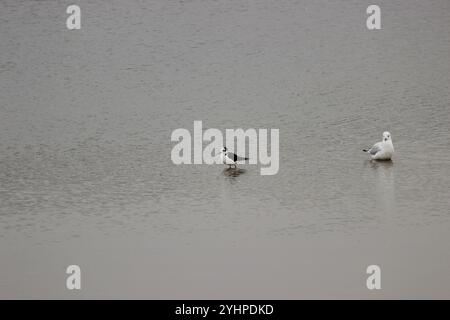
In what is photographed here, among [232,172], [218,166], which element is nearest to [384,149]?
[232,172]

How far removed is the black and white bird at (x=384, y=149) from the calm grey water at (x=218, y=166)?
0.62ft

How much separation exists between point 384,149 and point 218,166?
2706 millimetres

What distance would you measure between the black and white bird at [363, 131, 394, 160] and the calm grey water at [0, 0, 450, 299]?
189 mm

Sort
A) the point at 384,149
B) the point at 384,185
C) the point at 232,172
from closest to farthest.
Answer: the point at 384,185 < the point at 232,172 < the point at 384,149

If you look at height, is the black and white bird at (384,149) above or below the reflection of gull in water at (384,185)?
above

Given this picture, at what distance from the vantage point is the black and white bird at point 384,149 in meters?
13.8

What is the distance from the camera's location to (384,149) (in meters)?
13.8

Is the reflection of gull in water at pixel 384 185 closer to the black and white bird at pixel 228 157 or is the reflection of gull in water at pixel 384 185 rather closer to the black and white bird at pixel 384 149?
the black and white bird at pixel 384 149

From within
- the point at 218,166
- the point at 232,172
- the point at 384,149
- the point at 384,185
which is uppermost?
the point at 384,149

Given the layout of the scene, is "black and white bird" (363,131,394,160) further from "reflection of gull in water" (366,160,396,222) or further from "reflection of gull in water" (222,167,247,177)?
"reflection of gull in water" (222,167,247,177)

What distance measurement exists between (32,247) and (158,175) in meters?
3.16

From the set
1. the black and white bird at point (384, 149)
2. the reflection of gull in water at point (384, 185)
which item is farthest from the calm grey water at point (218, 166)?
the black and white bird at point (384, 149)

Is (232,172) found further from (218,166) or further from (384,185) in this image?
(384,185)

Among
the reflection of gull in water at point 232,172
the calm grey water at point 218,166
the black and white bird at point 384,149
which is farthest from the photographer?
the black and white bird at point 384,149
